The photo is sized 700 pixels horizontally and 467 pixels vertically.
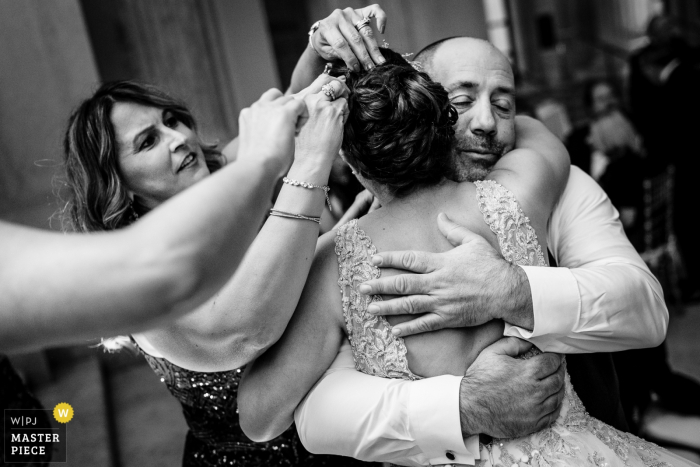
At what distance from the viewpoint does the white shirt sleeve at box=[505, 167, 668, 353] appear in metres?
1.52

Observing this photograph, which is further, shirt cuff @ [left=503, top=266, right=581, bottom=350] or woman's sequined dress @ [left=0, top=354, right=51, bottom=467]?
woman's sequined dress @ [left=0, top=354, right=51, bottom=467]

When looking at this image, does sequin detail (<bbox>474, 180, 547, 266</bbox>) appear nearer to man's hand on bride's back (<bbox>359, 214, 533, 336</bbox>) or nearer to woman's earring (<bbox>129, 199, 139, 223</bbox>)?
man's hand on bride's back (<bbox>359, 214, 533, 336</bbox>)

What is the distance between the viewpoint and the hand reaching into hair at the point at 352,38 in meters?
1.68

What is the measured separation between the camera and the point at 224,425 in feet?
6.70

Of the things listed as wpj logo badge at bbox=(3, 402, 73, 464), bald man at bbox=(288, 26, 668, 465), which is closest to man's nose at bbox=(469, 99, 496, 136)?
bald man at bbox=(288, 26, 668, 465)

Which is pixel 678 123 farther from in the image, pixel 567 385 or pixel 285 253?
pixel 285 253

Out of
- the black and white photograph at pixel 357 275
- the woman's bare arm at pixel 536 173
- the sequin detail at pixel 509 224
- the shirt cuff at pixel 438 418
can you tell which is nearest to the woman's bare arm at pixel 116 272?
the black and white photograph at pixel 357 275

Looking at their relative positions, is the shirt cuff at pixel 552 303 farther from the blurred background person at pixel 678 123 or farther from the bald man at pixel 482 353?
the blurred background person at pixel 678 123

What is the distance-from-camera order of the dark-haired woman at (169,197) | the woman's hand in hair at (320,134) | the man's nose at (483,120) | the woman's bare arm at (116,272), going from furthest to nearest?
the man's nose at (483,120)
the dark-haired woman at (169,197)
the woman's hand in hair at (320,134)
the woman's bare arm at (116,272)

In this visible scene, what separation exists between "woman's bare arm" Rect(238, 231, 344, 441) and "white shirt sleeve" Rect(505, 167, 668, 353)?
467 mm

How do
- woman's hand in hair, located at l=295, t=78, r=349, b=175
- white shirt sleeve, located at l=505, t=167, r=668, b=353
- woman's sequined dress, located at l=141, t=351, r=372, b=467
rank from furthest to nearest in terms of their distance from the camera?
woman's sequined dress, located at l=141, t=351, r=372, b=467 → white shirt sleeve, located at l=505, t=167, r=668, b=353 → woman's hand in hair, located at l=295, t=78, r=349, b=175

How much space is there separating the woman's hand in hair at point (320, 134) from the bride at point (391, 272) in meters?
0.12

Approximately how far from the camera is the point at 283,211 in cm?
144

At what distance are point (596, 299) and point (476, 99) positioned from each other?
0.68 m
